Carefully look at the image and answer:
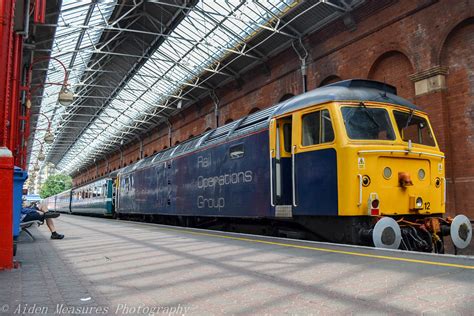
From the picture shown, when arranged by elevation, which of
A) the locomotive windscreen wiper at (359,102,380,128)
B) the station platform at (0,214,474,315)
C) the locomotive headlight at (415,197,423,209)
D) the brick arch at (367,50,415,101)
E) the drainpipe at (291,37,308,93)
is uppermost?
the drainpipe at (291,37,308,93)

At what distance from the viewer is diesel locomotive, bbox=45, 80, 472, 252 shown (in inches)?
285

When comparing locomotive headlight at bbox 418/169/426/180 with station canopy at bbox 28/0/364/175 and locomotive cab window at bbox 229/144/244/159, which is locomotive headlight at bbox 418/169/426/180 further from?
station canopy at bbox 28/0/364/175

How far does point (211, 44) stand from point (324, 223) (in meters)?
16.7

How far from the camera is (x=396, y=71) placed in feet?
50.0

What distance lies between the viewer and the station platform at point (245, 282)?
375 centimetres

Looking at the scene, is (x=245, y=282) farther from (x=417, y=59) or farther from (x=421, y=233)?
(x=417, y=59)

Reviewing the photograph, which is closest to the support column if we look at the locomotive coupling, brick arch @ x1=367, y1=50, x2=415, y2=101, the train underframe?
brick arch @ x1=367, y1=50, x2=415, y2=101

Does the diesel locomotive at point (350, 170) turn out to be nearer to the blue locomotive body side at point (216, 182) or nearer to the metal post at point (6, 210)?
the blue locomotive body side at point (216, 182)

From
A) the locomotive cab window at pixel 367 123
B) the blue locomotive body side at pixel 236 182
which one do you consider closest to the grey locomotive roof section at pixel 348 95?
the locomotive cab window at pixel 367 123

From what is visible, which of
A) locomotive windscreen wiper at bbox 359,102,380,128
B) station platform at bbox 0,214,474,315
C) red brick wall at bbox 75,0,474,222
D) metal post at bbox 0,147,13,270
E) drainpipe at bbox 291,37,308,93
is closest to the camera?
station platform at bbox 0,214,474,315

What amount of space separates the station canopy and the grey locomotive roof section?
898cm

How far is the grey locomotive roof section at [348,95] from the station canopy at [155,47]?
898cm

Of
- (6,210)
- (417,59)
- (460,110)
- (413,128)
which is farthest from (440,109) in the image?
(6,210)

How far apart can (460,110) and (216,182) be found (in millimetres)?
7853
